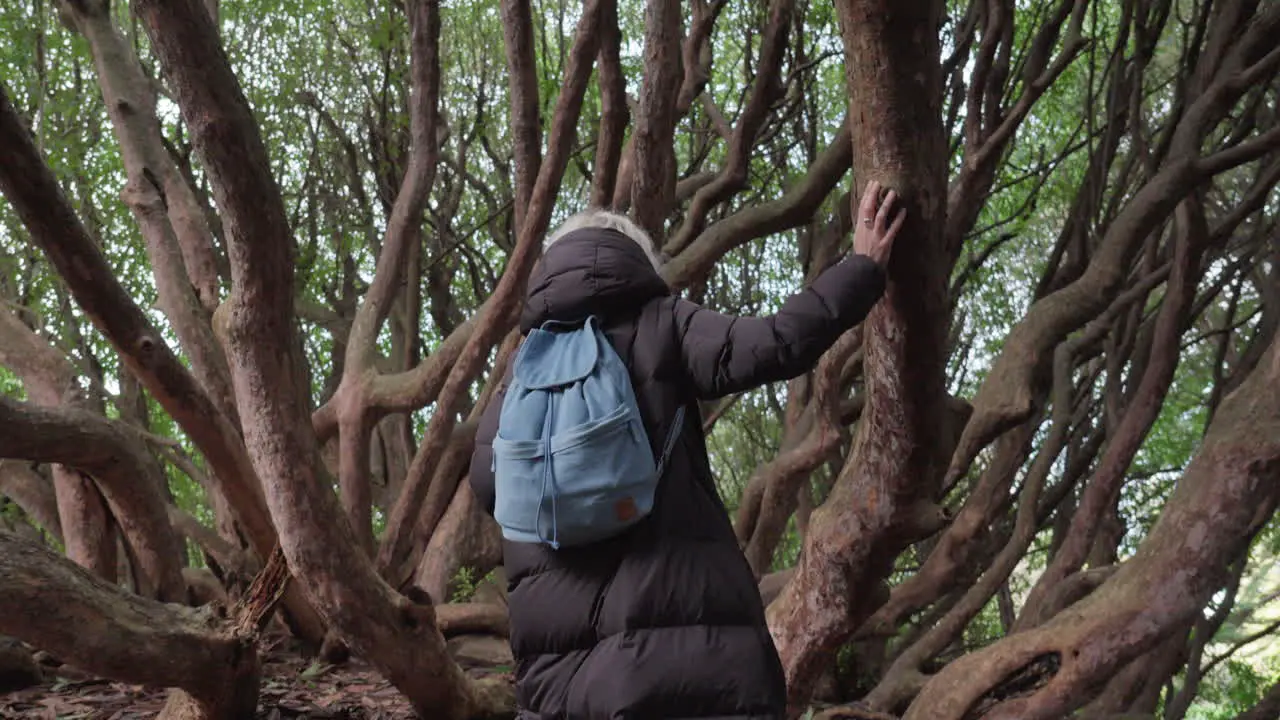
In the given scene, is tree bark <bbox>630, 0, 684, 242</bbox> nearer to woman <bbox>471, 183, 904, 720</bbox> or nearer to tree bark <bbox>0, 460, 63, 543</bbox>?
woman <bbox>471, 183, 904, 720</bbox>

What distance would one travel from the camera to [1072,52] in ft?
16.1

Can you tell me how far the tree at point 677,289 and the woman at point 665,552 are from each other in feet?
1.13

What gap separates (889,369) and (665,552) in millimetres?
703

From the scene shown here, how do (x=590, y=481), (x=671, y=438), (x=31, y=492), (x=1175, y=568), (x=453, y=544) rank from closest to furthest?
(x=590, y=481)
(x=671, y=438)
(x=1175, y=568)
(x=31, y=492)
(x=453, y=544)

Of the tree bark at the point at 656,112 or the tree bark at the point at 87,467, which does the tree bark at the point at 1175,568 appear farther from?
the tree bark at the point at 87,467

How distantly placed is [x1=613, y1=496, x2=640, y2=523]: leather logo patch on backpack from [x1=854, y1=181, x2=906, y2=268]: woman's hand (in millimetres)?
681

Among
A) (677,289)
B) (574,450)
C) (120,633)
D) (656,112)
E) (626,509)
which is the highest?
(656,112)

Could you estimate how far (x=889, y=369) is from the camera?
2.50m

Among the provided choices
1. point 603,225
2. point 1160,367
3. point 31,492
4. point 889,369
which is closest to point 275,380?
point 603,225

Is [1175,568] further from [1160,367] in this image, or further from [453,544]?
[453,544]

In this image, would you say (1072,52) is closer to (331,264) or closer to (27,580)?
(27,580)

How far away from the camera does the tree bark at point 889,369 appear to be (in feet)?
6.83

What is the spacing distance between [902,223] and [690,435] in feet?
2.14

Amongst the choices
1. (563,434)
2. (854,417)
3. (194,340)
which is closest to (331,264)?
(194,340)
